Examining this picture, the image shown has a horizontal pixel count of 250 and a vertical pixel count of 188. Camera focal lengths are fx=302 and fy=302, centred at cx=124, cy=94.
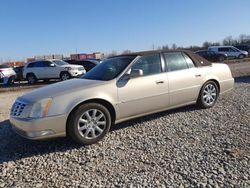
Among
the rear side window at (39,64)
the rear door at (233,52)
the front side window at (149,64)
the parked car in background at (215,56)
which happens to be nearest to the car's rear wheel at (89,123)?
the front side window at (149,64)

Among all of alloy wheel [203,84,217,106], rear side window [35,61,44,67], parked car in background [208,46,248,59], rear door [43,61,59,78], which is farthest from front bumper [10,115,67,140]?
parked car in background [208,46,248,59]

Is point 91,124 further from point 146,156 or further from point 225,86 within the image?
point 225,86

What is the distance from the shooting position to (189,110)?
6820mm

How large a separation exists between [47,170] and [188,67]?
3811 millimetres

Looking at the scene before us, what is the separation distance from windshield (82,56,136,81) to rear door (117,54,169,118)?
19cm

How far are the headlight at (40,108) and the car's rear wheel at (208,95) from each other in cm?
349

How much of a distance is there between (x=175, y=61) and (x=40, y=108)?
10.1ft

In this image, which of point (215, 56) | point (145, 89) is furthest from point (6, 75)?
point (215, 56)

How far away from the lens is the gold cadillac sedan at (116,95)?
4.86 m

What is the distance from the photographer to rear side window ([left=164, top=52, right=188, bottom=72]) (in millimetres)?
6338

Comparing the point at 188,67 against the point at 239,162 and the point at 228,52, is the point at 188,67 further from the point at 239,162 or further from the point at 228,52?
the point at 228,52

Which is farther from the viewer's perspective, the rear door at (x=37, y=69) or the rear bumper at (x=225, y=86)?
the rear door at (x=37, y=69)

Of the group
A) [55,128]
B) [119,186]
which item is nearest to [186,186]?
[119,186]

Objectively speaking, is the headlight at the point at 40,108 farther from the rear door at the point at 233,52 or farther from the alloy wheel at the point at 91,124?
the rear door at the point at 233,52
